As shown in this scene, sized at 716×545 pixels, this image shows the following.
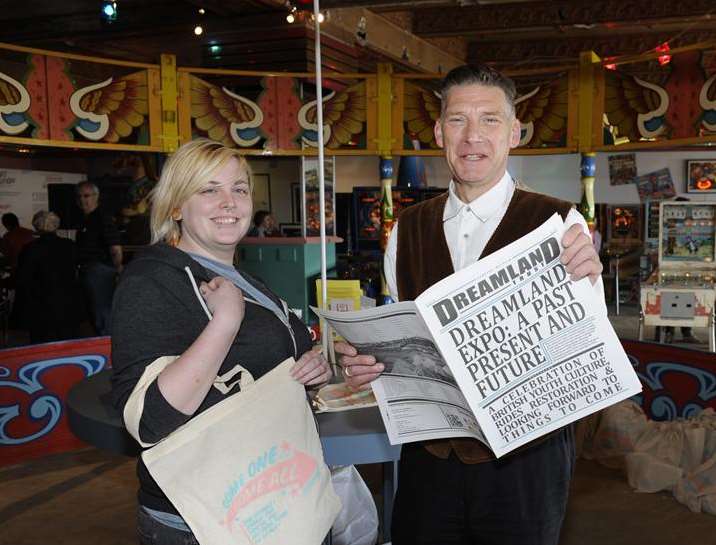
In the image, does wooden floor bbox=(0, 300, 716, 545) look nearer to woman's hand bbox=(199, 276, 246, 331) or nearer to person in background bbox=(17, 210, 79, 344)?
person in background bbox=(17, 210, 79, 344)

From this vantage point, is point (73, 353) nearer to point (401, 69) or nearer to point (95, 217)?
point (95, 217)

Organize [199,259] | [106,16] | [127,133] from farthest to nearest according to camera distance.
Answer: [106,16] → [127,133] → [199,259]

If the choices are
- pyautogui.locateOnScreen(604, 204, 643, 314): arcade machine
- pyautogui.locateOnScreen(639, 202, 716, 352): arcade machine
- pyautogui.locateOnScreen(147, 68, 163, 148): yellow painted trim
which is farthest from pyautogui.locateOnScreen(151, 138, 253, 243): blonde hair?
pyautogui.locateOnScreen(604, 204, 643, 314): arcade machine

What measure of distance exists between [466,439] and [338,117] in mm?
5060

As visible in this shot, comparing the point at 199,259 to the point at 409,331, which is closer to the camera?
the point at 409,331

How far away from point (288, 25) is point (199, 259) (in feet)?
23.0

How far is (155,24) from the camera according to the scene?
8305 millimetres

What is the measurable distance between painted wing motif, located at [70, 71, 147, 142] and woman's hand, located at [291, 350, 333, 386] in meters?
4.50

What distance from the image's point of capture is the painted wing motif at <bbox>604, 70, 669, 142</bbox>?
18.6ft

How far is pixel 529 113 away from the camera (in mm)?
6184

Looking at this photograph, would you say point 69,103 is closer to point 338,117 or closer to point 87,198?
point 87,198

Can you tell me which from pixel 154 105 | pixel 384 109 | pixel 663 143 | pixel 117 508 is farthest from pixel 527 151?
pixel 117 508

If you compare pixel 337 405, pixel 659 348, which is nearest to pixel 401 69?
pixel 659 348

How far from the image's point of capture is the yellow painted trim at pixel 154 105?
5770mm
